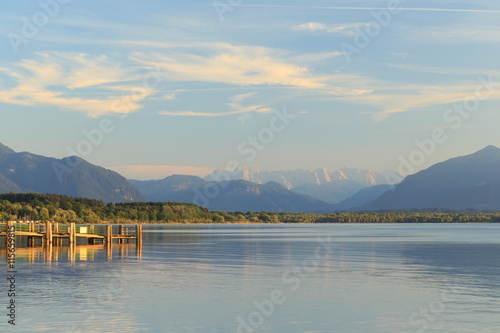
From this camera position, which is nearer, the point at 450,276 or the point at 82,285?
the point at 82,285

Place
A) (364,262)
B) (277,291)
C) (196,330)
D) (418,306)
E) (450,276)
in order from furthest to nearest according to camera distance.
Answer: (364,262), (450,276), (277,291), (418,306), (196,330)

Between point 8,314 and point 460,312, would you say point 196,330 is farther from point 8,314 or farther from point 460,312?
point 460,312

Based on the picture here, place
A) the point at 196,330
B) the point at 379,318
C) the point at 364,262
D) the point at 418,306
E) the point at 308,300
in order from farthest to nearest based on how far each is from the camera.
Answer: the point at 364,262, the point at 308,300, the point at 418,306, the point at 379,318, the point at 196,330

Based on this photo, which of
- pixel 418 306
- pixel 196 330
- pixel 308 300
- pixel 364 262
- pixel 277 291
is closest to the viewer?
pixel 196 330

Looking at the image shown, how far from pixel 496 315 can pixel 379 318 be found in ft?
18.5

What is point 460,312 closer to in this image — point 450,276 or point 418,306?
point 418,306

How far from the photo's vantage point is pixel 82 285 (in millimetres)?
41469

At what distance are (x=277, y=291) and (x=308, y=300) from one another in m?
3.70

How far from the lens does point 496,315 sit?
30.4 m

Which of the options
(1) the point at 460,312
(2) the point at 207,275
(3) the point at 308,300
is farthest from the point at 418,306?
(2) the point at 207,275

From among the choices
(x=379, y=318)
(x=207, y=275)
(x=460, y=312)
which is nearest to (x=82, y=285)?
(x=207, y=275)

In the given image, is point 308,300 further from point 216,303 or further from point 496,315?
point 496,315

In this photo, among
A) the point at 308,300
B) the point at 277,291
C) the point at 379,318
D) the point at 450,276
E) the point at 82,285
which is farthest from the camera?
the point at 450,276

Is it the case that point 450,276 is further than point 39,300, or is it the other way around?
point 450,276
